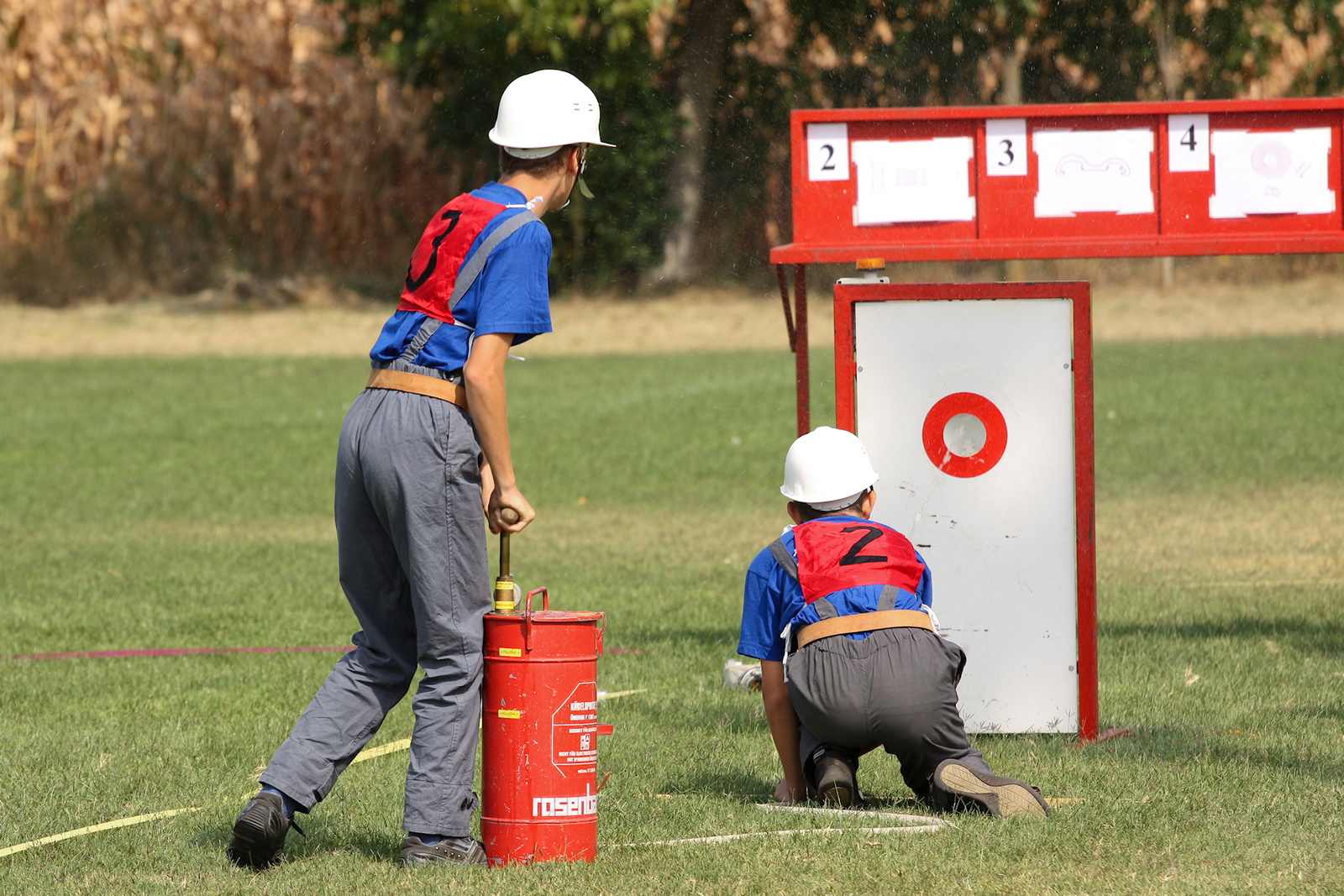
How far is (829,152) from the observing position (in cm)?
548

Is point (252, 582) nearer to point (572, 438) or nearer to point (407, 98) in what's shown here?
point (572, 438)

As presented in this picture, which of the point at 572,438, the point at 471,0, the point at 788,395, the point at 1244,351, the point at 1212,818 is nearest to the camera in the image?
the point at 1212,818

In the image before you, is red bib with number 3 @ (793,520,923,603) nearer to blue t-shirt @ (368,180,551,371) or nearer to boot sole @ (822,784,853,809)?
boot sole @ (822,784,853,809)

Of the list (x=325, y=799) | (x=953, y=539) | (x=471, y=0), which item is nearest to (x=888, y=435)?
(x=953, y=539)

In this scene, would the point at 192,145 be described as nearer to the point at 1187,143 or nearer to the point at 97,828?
the point at 1187,143

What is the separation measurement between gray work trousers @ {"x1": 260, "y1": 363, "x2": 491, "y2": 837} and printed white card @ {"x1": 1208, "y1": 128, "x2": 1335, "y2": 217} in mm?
2684

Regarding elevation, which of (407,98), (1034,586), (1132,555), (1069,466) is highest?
(407,98)

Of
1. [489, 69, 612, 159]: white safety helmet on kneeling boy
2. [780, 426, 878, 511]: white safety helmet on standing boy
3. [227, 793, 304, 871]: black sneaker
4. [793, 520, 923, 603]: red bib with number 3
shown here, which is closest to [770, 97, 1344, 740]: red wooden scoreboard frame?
[780, 426, 878, 511]: white safety helmet on standing boy

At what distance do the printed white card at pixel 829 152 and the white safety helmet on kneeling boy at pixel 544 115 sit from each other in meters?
1.42

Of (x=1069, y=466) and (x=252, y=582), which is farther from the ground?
(x=1069, y=466)

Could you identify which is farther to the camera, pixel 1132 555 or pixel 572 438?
pixel 572 438

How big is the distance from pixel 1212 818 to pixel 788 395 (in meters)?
12.6

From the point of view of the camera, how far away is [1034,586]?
18.0 ft

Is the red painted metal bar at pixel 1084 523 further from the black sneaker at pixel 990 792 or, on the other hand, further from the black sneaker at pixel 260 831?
the black sneaker at pixel 260 831
